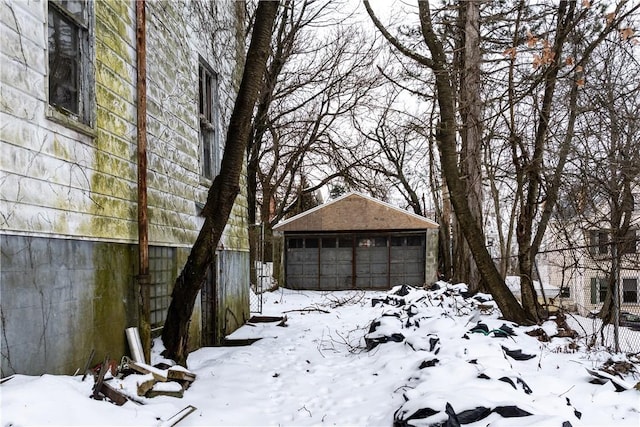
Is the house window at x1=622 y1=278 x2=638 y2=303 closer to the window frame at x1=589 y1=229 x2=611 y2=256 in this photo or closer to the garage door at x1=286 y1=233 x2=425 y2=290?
the window frame at x1=589 y1=229 x2=611 y2=256

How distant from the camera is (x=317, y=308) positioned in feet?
44.3

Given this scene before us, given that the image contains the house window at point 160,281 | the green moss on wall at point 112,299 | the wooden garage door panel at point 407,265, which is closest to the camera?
the green moss on wall at point 112,299

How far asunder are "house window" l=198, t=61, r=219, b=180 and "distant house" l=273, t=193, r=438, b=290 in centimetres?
1174

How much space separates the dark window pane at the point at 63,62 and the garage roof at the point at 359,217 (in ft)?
51.8

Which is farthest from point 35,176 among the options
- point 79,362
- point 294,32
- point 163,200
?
point 294,32

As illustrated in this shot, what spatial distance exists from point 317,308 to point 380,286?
22.3ft

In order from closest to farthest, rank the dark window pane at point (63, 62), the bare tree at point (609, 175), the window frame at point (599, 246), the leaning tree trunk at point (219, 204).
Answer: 1. the dark window pane at point (63, 62)
2. the leaning tree trunk at point (219, 204)
3. the window frame at point (599, 246)
4. the bare tree at point (609, 175)

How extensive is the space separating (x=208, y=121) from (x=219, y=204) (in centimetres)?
284

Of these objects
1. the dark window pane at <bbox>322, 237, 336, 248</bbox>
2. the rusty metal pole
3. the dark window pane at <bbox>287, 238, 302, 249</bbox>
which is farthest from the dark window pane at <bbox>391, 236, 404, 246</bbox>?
the rusty metal pole

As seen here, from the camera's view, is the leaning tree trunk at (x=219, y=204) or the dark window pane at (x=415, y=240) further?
the dark window pane at (x=415, y=240)

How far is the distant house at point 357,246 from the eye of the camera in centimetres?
1953

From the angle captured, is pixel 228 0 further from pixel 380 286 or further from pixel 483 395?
pixel 380 286

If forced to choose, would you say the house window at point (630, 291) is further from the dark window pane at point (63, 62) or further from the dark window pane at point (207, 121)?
the dark window pane at point (63, 62)

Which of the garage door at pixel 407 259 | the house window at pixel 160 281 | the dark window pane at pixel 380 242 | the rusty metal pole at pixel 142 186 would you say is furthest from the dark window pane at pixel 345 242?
the rusty metal pole at pixel 142 186
